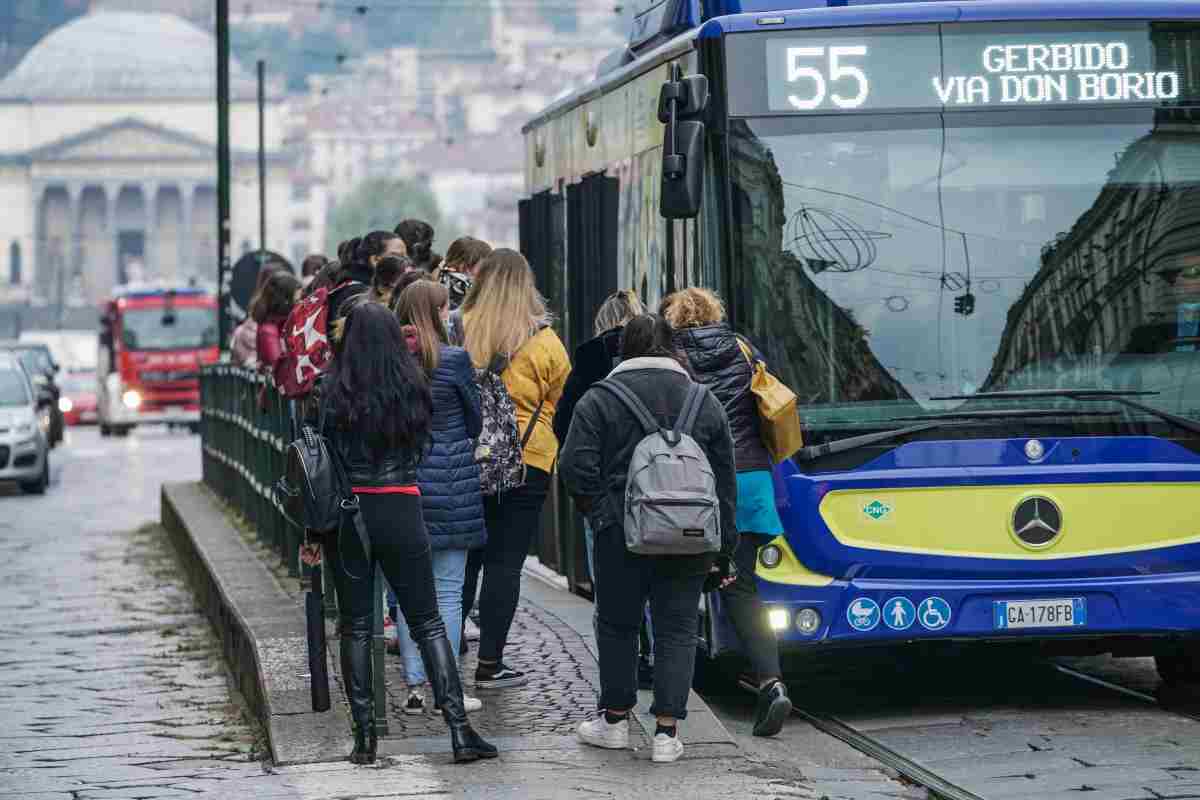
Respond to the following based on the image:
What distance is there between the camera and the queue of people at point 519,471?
7.73m

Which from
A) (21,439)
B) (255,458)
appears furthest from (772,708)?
(21,439)

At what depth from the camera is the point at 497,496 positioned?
902cm

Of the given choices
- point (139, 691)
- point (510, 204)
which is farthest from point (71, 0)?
point (139, 691)

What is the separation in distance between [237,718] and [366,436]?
8.20 feet

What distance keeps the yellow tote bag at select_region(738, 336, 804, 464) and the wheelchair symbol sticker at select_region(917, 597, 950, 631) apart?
28.3 inches

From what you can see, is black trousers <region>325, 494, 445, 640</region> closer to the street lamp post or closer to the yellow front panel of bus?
the yellow front panel of bus

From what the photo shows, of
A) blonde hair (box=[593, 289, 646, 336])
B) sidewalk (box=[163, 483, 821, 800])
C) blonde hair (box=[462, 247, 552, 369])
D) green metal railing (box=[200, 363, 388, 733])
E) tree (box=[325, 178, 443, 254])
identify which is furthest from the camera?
tree (box=[325, 178, 443, 254])

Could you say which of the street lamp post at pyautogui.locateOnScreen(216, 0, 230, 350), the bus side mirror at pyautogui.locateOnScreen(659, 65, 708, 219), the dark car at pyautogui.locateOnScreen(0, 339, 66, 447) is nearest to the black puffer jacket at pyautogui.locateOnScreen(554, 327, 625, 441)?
the bus side mirror at pyautogui.locateOnScreen(659, 65, 708, 219)

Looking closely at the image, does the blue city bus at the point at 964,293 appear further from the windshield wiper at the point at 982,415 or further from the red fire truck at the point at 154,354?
the red fire truck at the point at 154,354

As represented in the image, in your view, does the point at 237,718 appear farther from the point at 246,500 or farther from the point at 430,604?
the point at 246,500

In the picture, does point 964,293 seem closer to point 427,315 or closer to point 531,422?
point 531,422

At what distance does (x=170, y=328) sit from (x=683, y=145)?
40916mm

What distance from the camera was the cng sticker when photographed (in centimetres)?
880

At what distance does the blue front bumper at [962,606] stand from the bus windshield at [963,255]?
0.57m
